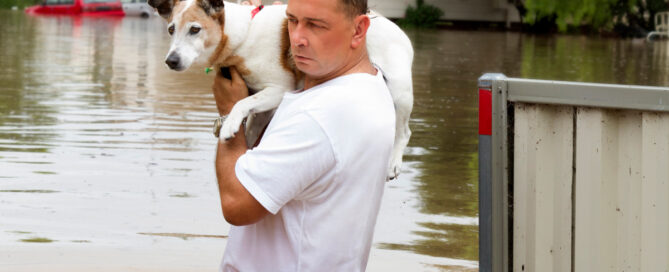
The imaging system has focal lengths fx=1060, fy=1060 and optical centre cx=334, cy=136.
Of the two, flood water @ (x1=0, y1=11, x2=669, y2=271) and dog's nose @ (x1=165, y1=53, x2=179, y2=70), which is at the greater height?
dog's nose @ (x1=165, y1=53, x2=179, y2=70)

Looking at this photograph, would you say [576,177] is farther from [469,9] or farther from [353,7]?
[469,9]

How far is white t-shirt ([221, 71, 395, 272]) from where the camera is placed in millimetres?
2811

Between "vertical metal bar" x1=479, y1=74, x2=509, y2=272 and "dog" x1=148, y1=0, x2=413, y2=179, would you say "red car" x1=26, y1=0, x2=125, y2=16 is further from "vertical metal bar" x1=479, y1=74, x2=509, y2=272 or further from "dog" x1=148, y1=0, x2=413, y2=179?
"vertical metal bar" x1=479, y1=74, x2=509, y2=272

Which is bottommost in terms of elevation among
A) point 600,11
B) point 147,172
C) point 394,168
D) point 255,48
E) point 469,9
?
point 469,9

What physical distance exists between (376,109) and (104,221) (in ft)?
15.9

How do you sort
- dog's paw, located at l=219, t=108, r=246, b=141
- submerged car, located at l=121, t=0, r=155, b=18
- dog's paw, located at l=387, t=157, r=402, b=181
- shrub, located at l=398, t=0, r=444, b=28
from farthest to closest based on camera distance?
submerged car, located at l=121, t=0, r=155, b=18 < shrub, located at l=398, t=0, r=444, b=28 < dog's paw, located at l=387, t=157, r=402, b=181 < dog's paw, located at l=219, t=108, r=246, b=141

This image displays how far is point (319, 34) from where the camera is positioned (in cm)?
284

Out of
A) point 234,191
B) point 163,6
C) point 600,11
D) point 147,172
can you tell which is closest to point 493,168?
point 234,191

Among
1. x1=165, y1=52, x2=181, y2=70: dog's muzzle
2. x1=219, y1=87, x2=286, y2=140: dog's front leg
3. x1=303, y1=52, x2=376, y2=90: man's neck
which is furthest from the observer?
x1=165, y1=52, x2=181, y2=70: dog's muzzle

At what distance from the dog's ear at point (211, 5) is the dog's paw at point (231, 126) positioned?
0.52m

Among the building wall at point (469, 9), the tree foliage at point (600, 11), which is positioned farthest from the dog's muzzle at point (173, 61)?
the building wall at point (469, 9)

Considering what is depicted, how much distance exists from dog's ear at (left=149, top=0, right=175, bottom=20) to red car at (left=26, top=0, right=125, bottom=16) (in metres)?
48.6

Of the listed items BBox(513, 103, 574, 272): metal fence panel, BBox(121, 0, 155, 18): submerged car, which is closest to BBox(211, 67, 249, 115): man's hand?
BBox(513, 103, 574, 272): metal fence panel

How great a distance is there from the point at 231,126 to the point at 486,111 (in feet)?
3.25
